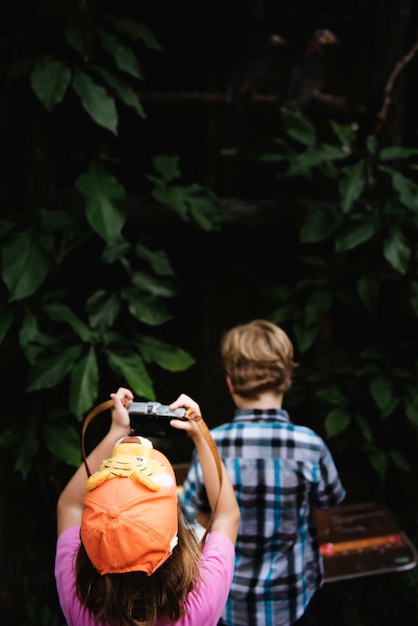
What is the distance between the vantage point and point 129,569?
88 cm

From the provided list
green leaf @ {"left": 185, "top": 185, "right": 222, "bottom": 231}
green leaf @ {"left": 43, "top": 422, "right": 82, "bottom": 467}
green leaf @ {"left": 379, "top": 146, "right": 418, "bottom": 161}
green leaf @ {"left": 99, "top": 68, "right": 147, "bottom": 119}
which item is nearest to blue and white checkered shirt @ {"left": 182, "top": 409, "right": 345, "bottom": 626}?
green leaf @ {"left": 43, "top": 422, "right": 82, "bottom": 467}

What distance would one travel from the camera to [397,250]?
2137mm

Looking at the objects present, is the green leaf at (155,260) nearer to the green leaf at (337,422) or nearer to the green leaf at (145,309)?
the green leaf at (145,309)

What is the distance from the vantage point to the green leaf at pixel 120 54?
1.84 m

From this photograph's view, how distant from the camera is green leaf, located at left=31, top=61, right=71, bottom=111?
1718mm

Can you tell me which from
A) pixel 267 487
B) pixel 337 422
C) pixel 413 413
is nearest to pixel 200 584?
pixel 267 487

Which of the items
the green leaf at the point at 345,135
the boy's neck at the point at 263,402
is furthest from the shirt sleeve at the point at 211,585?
the green leaf at the point at 345,135

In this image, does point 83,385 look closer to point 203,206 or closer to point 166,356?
point 166,356

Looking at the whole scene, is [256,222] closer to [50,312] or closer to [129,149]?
[129,149]

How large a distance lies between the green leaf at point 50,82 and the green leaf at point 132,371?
34.8 inches

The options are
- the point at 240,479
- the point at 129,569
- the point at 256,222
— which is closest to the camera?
the point at 129,569

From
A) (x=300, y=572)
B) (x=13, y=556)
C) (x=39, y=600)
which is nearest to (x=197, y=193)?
(x=300, y=572)

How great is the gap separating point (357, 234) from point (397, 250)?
0.17 meters

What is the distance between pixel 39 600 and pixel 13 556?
23 cm
